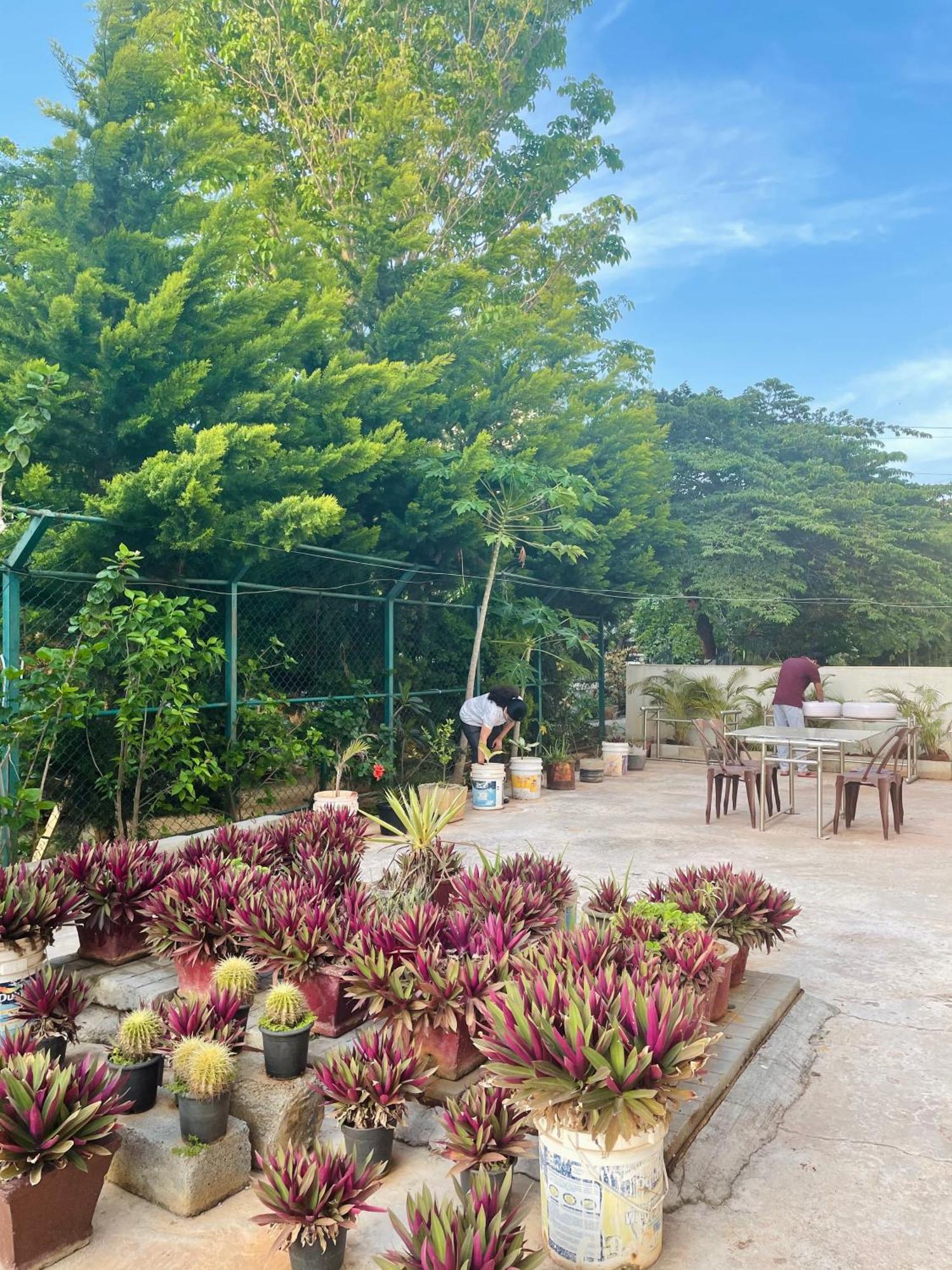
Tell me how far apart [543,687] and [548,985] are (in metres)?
9.61

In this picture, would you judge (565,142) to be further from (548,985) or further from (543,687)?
(548,985)

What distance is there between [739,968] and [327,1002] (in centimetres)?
173

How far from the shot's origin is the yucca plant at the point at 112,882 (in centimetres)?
343

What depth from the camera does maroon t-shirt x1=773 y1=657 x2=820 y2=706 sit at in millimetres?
9148

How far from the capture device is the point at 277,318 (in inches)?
286

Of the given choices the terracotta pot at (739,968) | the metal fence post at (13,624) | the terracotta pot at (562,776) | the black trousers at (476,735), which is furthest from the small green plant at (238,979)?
the terracotta pot at (562,776)

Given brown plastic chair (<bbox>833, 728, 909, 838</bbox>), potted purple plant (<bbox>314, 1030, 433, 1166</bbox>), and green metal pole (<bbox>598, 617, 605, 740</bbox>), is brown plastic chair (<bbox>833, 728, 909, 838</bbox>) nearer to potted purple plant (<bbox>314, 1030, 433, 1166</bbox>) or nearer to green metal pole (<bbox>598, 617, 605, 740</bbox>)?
green metal pole (<bbox>598, 617, 605, 740</bbox>)

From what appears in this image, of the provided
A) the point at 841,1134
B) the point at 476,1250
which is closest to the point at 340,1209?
the point at 476,1250

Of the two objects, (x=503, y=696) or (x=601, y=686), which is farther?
(x=601, y=686)

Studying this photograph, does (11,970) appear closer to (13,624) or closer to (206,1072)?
(206,1072)

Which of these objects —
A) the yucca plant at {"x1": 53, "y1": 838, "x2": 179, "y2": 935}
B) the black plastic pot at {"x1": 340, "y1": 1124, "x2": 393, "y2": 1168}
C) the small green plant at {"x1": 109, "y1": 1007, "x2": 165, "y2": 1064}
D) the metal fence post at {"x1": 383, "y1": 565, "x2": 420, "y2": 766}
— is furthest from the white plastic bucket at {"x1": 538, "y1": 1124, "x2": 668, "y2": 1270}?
the metal fence post at {"x1": 383, "y1": 565, "x2": 420, "y2": 766}

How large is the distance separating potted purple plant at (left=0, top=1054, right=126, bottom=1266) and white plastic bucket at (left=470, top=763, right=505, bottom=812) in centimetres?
651

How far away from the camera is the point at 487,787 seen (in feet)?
28.4

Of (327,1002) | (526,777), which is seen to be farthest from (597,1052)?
(526,777)
